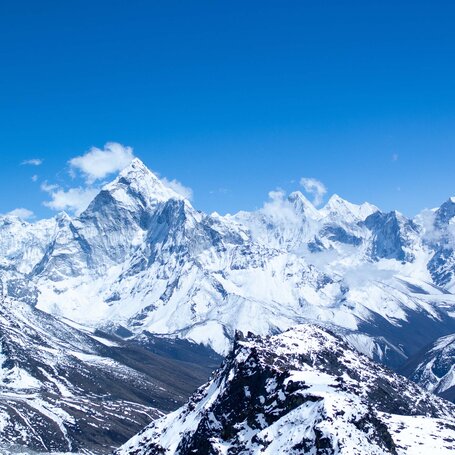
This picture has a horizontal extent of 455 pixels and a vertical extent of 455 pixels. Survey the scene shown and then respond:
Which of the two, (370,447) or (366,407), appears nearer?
(370,447)

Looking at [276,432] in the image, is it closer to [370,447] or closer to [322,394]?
[322,394]

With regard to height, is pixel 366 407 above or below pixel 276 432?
above

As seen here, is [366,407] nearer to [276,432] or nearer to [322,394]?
[322,394]

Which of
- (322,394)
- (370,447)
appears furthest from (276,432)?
(370,447)

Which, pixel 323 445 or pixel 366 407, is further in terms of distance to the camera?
pixel 366 407

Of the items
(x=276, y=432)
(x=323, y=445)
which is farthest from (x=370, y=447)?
(x=276, y=432)

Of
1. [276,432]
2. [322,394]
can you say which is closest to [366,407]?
[322,394]

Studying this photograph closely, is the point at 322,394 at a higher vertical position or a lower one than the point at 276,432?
higher

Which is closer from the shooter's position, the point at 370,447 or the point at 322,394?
the point at 370,447
